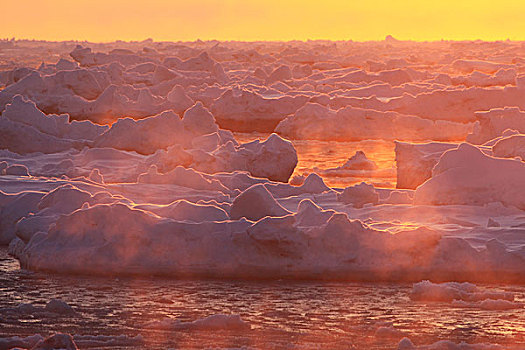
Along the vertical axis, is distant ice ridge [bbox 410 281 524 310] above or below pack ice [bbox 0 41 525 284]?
below

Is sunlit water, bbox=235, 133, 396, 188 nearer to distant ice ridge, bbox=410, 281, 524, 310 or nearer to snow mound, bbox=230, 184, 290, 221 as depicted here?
snow mound, bbox=230, 184, 290, 221

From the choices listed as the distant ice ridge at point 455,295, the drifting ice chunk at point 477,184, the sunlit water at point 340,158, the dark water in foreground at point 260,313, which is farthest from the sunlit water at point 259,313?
the sunlit water at point 340,158

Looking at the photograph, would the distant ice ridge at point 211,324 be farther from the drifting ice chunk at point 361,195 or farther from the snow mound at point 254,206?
the drifting ice chunk at point 361,195

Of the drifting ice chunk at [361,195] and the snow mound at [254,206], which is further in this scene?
the drifting ice chunk at [361,195]

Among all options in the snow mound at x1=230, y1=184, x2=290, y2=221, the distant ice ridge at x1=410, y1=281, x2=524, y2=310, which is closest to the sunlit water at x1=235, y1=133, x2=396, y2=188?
the snow mound at x1=230, y1=184, x2=290, y2=221

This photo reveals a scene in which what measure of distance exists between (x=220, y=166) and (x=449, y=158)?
3.76 meters

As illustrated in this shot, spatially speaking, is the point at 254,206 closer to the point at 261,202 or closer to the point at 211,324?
the point at 261,202

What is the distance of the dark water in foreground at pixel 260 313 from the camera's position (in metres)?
7.20

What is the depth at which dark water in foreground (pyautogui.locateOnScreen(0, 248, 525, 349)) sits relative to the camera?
7.20 m

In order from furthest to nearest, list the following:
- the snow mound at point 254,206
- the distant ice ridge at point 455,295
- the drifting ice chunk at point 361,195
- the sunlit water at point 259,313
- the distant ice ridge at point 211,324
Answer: the drifting ice chunk at point 361,195
the snow mound at point 254,206
the distant ice ridge at point 455,295
the distant ice ridge at point 211,324
the sunlit water at point 259,313

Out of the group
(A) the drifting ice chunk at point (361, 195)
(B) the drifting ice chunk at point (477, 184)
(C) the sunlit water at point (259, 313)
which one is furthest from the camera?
(A) the drifting ice chunk at point (361, 195)

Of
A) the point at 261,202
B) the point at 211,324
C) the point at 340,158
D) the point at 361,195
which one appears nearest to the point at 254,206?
the point at 261,202

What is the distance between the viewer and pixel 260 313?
26.1 ft

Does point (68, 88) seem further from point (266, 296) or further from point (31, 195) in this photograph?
point (266, 296)
